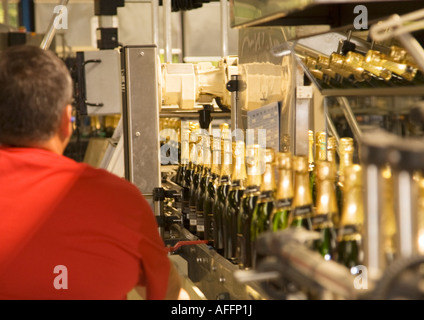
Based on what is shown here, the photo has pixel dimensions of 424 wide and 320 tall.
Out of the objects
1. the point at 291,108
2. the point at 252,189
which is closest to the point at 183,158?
the point at 291,108

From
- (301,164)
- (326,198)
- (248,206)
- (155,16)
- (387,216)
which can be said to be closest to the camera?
(387,216)

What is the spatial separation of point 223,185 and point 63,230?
1030 millimetres

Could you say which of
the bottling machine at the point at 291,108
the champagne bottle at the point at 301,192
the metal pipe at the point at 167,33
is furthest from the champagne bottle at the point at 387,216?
the metal pipe at the point at 167,33

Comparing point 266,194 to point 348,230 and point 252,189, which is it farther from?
point 348,230

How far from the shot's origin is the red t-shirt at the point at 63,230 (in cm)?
154

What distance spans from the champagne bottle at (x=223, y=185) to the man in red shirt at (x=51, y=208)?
0.82 m

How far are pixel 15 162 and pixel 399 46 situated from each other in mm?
1050

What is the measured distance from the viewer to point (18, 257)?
1.54 metres

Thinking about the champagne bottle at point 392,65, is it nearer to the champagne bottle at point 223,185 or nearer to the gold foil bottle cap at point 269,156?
the gold foil bottle cap at point 269,156

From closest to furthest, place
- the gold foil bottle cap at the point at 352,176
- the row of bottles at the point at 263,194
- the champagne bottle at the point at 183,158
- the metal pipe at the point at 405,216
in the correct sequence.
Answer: the metal pipe at the point at 405,216
the gold foil bottle cap at the point at 352,176
the row of bottles at the point at 263,194
the champagne bottle at the point at 183,158

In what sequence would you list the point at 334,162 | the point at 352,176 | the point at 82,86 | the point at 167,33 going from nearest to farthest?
the point at 352,176
the point at 334,162
the point at 82,86
the point at 167,33

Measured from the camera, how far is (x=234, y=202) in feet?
7.93
